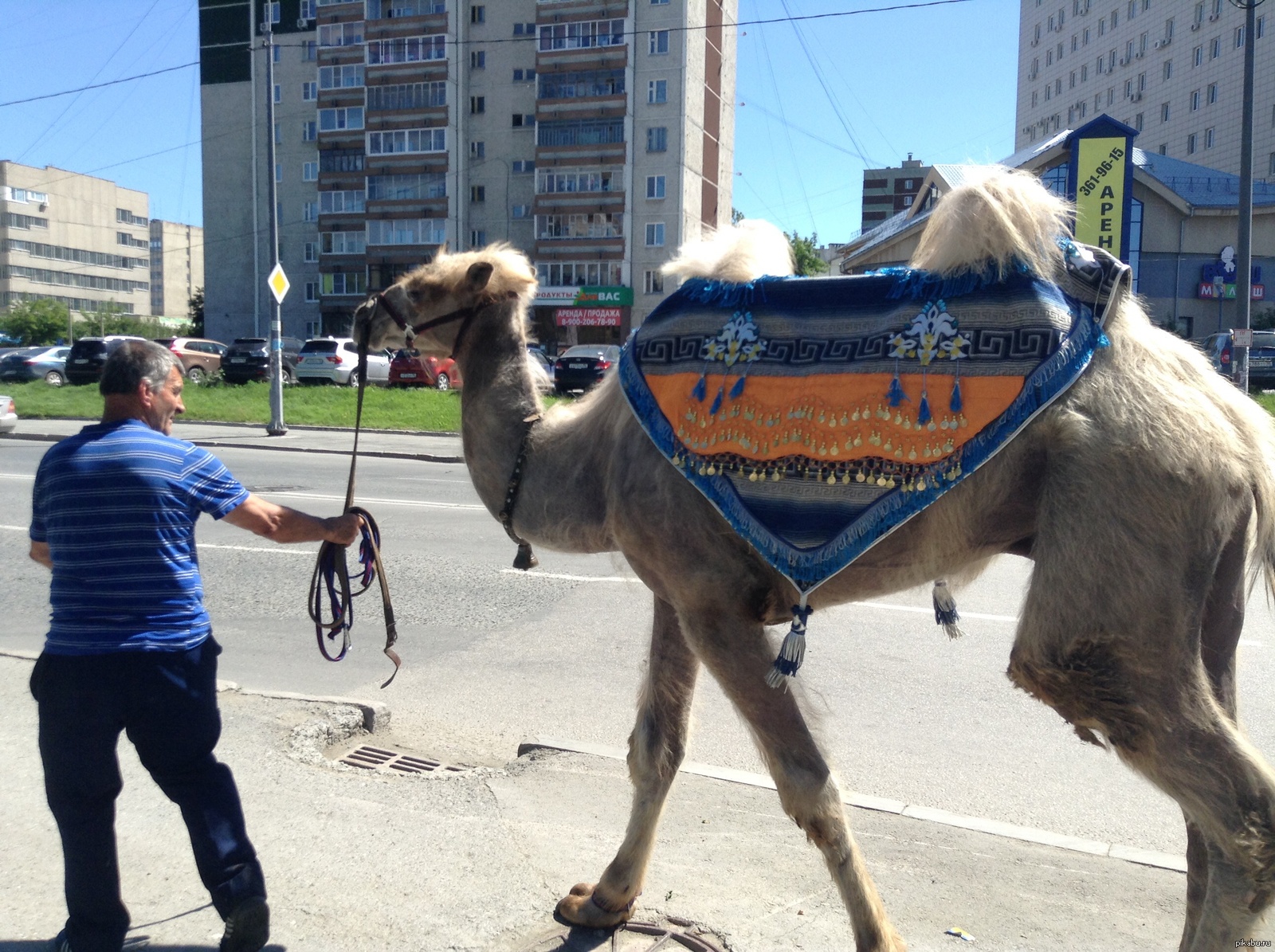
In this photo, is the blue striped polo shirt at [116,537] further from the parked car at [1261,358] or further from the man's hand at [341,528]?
the parked car at [1261,358]

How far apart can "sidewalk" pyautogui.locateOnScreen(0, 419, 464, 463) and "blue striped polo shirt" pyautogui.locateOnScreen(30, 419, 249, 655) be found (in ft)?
48.2

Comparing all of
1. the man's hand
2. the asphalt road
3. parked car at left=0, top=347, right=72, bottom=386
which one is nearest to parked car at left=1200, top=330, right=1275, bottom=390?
the asphalt road

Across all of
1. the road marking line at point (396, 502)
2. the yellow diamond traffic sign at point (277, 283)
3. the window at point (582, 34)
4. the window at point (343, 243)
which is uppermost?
the window at point (582, 34)

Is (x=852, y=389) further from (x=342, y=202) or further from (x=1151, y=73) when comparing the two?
(x=1151, y=73)

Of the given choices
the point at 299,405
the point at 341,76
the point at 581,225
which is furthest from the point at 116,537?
the point at 341,76

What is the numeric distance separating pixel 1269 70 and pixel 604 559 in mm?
64841

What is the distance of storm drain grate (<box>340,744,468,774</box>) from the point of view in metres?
4.73

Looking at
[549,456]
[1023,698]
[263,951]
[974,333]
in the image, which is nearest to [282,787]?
[263,951]

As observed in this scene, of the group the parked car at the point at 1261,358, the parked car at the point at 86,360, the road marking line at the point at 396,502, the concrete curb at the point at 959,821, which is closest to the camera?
the concrete curb at the point at 959,821

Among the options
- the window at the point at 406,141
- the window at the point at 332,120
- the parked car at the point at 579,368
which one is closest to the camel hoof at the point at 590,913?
the parked car at the point at 579,368

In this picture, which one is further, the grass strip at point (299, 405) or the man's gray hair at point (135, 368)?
the grass strip at point (299, 405)

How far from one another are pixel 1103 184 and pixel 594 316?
3419 centimetres

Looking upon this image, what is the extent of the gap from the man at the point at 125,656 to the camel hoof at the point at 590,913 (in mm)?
916

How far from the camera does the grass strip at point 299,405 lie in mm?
24078
